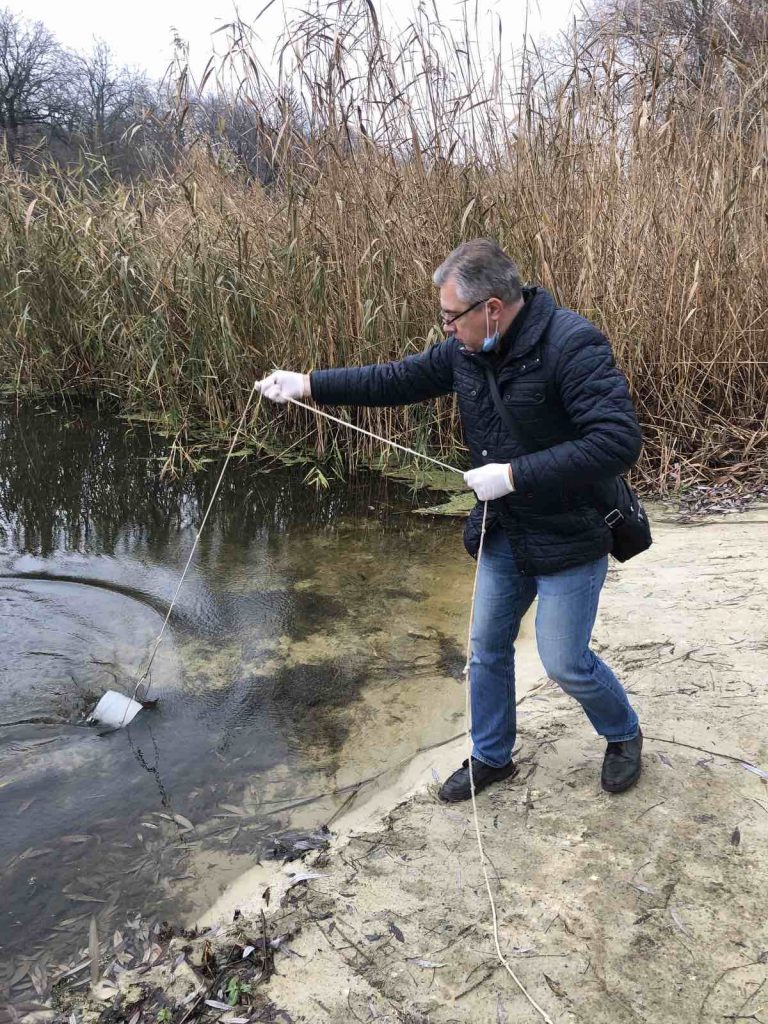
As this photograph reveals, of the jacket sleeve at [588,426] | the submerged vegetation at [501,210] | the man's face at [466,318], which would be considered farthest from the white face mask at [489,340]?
the submerged vegetation at [501,210]

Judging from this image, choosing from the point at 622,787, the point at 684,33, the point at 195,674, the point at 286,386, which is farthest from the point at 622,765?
the point at 684,33

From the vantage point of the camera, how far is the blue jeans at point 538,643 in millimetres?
2004

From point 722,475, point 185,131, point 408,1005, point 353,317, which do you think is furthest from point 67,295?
point 408,1005

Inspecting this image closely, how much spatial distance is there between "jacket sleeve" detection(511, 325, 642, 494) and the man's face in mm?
203

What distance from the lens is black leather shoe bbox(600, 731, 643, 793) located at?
2.24 meters

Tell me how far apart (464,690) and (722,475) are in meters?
2.92

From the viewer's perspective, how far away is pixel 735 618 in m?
3.20

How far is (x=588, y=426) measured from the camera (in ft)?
5.84

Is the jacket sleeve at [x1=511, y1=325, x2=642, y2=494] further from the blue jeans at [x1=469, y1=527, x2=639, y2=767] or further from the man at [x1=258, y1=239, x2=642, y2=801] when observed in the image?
the blue jeans at [x1=469, y1=527, x2=639, y2=767]

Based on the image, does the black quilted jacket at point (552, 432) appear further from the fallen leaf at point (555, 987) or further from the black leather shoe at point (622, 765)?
the fallen leaf at point (555, 987)

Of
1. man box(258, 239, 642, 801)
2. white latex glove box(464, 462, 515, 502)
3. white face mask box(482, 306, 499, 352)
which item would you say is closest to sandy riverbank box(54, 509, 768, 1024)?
man box(258, 239, 642, 801)

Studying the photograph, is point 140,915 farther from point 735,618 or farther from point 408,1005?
point 735,618

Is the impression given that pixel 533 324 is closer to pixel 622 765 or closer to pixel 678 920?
pixel 622 765

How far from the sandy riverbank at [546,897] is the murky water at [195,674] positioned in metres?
0.25
